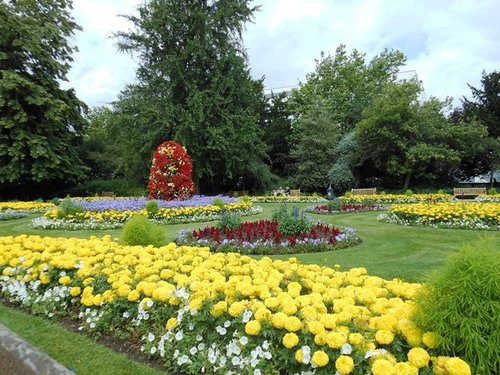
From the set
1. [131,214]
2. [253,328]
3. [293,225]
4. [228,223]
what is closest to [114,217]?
[131,214]

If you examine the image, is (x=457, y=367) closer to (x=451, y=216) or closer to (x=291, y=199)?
(x=451, y=216)

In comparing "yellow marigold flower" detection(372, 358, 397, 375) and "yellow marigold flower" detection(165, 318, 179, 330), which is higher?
"yellow marigold flower" detection(372, 358, 397, 375)

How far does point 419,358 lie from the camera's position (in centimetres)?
197

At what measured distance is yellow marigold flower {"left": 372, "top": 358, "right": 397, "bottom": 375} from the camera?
1896 mm

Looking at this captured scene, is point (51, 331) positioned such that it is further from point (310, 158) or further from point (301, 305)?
point (310, 158)

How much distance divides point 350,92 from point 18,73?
26022 millimetres

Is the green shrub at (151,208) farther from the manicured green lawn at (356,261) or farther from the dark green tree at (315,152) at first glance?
the dark green tree at (315,152)

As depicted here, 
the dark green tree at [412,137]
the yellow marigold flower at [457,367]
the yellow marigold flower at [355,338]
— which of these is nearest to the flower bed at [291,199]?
the dark green tree at [412,137]

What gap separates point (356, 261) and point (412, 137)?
19423 millimetres

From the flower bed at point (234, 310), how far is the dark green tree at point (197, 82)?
18564 millimetres

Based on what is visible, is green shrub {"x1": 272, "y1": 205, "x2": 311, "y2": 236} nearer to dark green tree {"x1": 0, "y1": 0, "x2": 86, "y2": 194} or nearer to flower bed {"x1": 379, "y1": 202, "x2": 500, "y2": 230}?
flower bed {"x1": 379, "y1": 202, "x2": 500, "y2": 230}

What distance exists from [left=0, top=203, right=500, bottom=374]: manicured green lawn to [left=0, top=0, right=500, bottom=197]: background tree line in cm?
1274

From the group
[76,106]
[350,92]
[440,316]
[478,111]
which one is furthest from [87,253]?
[350,92]

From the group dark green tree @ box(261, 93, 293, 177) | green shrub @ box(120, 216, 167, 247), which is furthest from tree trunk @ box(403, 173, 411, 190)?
green shrub @ box(120, 216, 167, 247)
